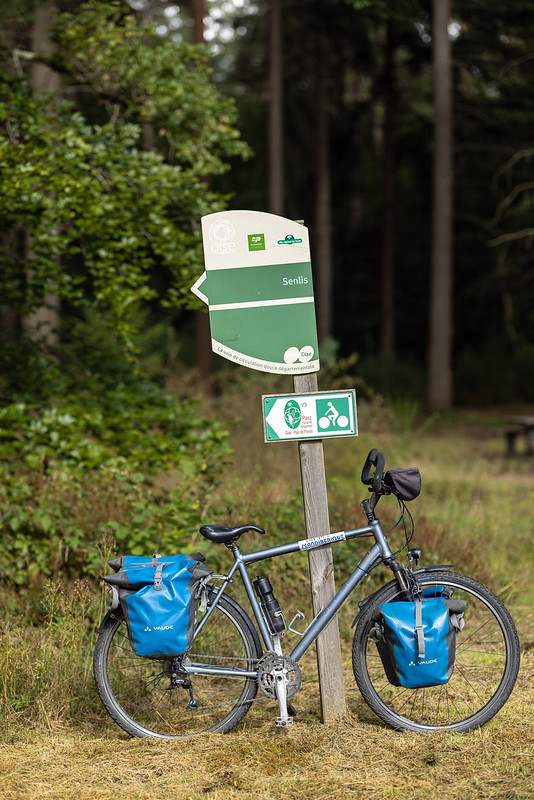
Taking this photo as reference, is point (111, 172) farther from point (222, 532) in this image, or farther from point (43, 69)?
point (43, 69)

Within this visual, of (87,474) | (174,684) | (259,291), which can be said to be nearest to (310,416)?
(259,291)

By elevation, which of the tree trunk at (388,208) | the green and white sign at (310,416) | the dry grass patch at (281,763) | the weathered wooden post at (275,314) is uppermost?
the tree trunk at (388,208)

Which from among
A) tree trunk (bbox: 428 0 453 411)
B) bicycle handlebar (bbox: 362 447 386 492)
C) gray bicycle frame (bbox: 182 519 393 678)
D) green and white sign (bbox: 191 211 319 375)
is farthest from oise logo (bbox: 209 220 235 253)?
tree trunk (bbox: 428 0 453 411)

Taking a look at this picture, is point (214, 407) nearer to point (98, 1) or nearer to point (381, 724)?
point (98, 1)

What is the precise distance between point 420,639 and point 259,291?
6.22ft

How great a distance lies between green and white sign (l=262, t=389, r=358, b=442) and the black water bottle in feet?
2.37

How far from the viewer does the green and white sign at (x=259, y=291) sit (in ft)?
14.1

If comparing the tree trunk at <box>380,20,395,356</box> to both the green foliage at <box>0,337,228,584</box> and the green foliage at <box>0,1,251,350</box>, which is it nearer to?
the green foliage at <box>0,1,251,350</box>

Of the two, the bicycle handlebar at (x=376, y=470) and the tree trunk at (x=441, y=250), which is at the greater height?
the tree trunk at (x=441, y=250)

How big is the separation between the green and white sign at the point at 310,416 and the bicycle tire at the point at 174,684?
0.90m

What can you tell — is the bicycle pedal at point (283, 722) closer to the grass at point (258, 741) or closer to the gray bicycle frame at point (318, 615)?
the grass at point (258, 741)

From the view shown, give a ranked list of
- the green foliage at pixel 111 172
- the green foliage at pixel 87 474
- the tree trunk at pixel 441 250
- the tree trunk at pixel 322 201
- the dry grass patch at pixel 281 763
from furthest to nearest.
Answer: the tree trunk at pixel 322 201 < the tree trunk at pixel 441 250 < the green foliage at pixel 111 172 < the green foliage at pixel 87 474 < the dry grass patch at pixel 281 763

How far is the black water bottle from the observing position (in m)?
4.03

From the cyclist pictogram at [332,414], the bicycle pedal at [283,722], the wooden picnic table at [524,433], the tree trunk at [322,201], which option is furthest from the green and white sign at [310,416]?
the tree trunk at [322,201]
